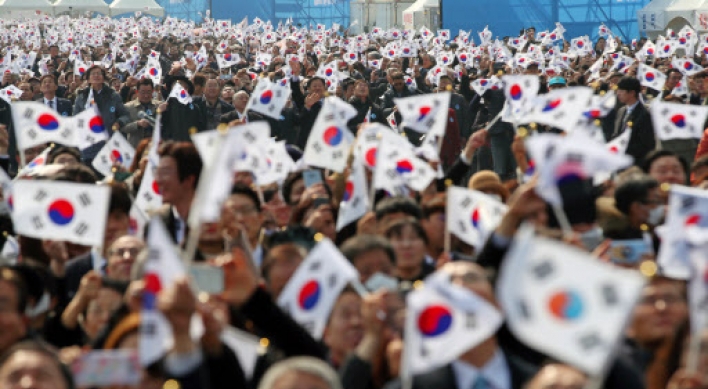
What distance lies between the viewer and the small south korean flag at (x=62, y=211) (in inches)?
247

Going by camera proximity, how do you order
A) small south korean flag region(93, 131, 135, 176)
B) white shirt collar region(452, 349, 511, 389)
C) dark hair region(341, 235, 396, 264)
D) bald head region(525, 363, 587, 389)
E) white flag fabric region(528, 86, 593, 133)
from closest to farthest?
bald head region(525, 363, 587, 389), white shirt collar region(452, 349, 511, 389), dark hair region(341, 235, 396, 264), white flag fabric region(528, 86, 593, 133), small south korean flag region(93, 131, 135, 176)

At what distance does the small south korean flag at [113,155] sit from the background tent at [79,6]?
49.3 m

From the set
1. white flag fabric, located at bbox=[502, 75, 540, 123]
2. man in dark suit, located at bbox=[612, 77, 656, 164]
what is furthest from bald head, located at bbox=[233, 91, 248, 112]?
man in dark suit, located at bbox=[612, 77, 656, 164]

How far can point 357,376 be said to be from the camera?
473cm

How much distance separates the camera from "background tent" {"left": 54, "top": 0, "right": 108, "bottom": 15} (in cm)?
5930

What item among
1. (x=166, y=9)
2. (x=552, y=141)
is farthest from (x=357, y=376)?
(x=166, y=9)

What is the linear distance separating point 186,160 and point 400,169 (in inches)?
66.7

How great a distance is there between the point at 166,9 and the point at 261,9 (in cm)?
968

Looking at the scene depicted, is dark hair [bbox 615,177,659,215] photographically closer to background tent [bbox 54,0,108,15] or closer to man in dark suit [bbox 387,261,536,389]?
man in dark suit [bbox 387,261,536,389]

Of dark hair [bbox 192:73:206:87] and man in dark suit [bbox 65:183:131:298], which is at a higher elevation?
man in dark suit [bbox 65:183:131:298]

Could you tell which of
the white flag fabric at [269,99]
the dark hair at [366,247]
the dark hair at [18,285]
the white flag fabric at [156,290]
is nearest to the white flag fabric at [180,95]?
the white flag fabric at [269,99]

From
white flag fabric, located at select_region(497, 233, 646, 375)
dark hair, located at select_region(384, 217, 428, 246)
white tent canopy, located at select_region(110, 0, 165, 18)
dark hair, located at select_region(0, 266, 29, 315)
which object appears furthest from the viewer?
white tent canopy, located at select_region(110, 0, 165, 18)

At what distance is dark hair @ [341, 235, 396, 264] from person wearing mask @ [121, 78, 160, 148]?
761cm

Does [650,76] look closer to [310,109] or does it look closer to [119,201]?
[310,109]
